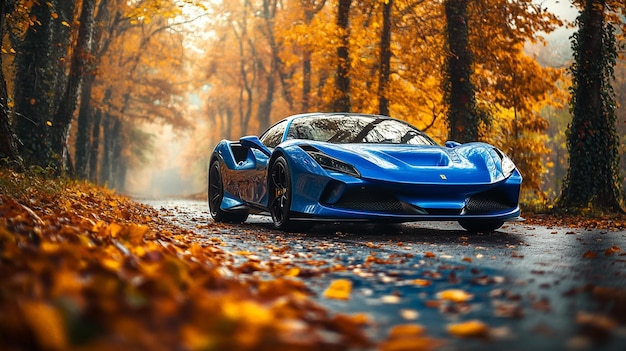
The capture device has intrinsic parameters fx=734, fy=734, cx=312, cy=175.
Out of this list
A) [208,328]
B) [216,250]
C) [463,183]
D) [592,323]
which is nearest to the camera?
[208,328]

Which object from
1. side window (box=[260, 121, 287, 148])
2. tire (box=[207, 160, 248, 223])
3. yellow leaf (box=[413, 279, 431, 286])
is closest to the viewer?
yellow leaf (box=[413, 279, 431, 286])

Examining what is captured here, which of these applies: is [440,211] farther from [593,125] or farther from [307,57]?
[307,57]

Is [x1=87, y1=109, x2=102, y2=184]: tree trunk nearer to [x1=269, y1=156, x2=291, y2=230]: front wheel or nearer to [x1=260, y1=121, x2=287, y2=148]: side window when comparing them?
[x1=260, y1=121, x2=287, y2=148]: side window

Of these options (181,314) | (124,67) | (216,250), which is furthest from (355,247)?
(124,67)

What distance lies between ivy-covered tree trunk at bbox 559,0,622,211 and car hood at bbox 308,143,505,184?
5.18 m

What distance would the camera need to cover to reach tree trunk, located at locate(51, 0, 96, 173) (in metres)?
16.6

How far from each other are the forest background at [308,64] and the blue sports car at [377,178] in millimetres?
3739

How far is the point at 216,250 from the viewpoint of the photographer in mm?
5367

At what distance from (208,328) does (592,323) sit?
53.5 inches

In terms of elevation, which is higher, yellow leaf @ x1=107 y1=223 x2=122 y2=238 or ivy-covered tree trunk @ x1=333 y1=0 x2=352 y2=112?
ivy-covered tree trunk @ x1=333 y1=0 x2=352 y2=112

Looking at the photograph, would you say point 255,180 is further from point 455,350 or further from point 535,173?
point 535,173

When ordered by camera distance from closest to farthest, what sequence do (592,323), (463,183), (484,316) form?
(592,323) < (484,316) < (463,183)

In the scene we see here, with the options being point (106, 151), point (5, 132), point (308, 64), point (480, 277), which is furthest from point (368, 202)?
point (106, 151)

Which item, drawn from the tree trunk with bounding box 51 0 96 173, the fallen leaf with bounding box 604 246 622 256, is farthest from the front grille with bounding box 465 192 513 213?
the tree trunk with bounding box 51 0 96 173
